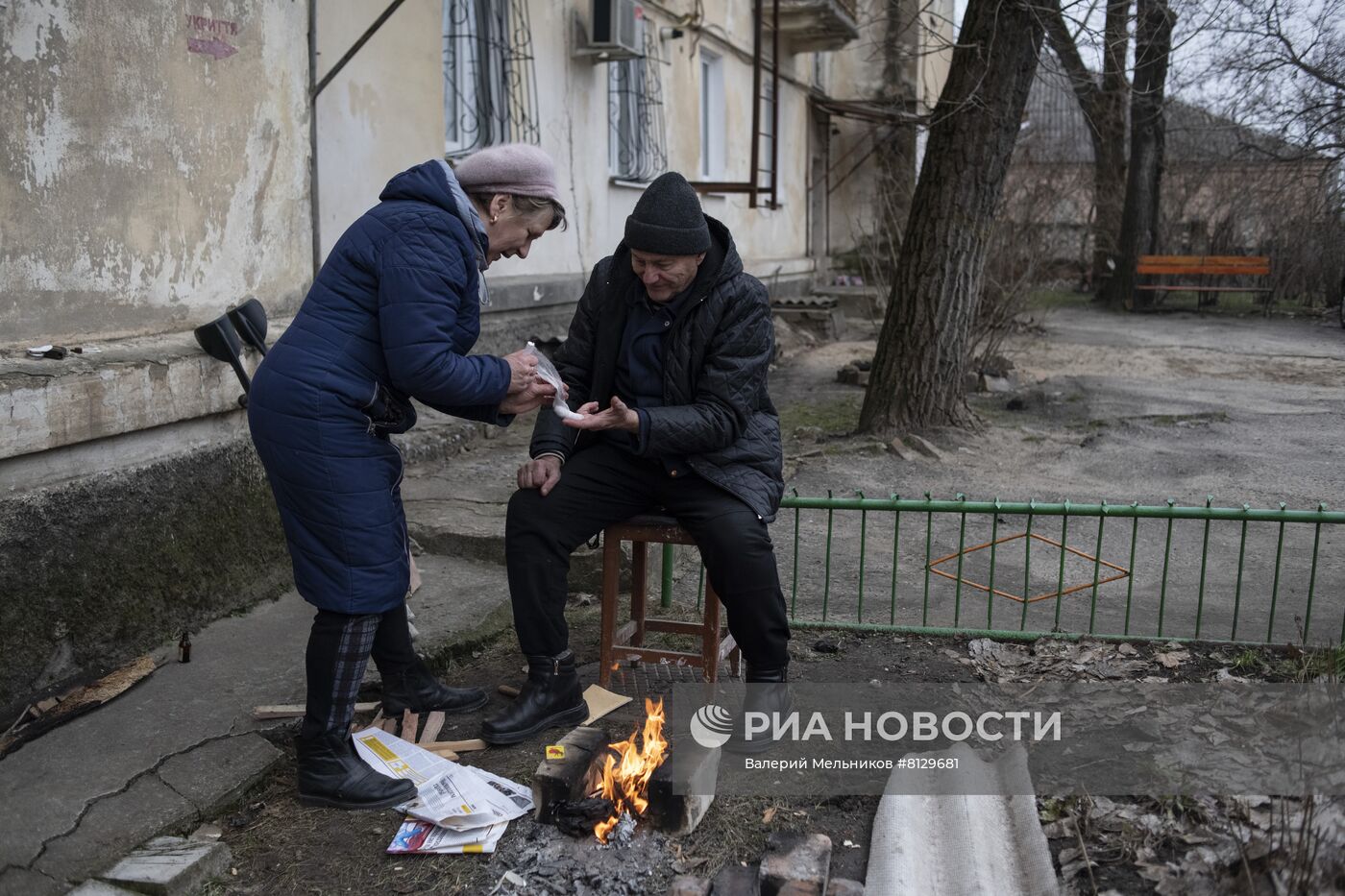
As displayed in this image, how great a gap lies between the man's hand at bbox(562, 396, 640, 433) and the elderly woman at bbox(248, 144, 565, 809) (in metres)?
0.22

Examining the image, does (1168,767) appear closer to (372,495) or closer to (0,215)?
(372,495)

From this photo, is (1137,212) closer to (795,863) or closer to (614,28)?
(614,28)

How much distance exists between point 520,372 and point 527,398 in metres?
0.08

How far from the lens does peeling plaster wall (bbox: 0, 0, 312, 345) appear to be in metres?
3.59

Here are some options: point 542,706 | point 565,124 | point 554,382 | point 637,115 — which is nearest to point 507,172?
point 554,382

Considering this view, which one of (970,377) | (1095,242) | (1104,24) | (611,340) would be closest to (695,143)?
(970,377)

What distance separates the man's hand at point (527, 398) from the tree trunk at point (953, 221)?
4.77m

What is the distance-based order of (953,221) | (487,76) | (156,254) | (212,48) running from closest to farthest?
(156,254) → (212,48) → (953,221) → (487,76)

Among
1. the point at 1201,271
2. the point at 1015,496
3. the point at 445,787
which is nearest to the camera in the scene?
the point at 445,787

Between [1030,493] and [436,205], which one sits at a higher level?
[436,205]

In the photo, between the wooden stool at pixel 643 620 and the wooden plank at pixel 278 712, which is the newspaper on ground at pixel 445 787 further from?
the wooden stool at pixel 643 620

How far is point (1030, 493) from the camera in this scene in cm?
655

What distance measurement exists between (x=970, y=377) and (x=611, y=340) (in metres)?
7.20

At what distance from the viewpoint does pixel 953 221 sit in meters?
7.46
